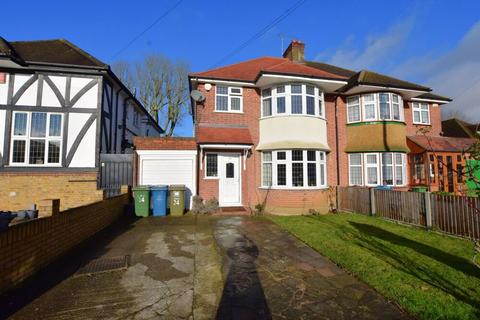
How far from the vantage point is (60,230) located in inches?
190

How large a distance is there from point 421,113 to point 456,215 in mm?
9675

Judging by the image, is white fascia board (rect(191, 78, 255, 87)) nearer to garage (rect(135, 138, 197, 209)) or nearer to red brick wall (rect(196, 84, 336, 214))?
red brick wall (rect(196, 84, 336, 214))

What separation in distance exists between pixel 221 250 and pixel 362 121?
1022 cm

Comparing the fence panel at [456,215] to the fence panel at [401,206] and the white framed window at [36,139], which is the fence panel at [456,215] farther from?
the white framed window at [36,139]

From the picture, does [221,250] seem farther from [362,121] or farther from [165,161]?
[362,121]

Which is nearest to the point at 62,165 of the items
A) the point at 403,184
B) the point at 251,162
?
the point at 251,162

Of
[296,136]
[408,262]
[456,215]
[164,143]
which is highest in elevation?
[296,136]

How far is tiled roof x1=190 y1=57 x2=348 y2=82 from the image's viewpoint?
1054 cm

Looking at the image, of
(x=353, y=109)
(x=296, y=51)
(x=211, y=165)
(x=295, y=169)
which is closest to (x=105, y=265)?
(x=211, y=165)

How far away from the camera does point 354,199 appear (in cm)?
1052

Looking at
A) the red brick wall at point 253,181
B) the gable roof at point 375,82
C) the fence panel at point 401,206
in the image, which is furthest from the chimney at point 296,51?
the fence panel at point 401,206

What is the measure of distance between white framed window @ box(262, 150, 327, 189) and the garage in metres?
3.40

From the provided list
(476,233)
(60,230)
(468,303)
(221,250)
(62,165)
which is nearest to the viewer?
(468,303)

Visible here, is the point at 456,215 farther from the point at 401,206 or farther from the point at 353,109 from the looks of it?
the point at 353,109
